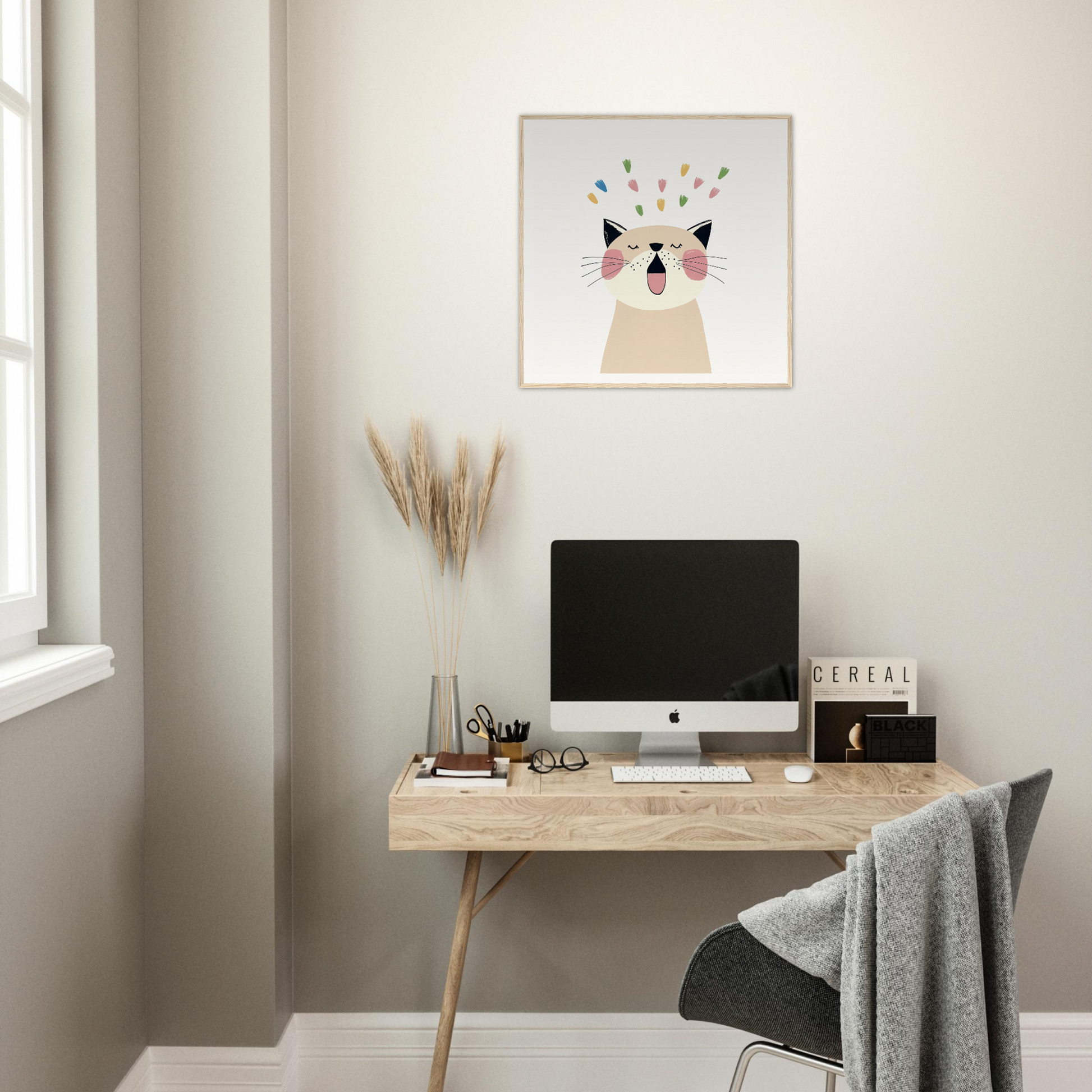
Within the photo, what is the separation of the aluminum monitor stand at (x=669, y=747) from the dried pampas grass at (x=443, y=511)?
46 cm

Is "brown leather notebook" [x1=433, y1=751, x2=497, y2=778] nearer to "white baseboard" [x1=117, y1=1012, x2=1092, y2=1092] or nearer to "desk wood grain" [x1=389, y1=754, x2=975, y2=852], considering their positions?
"desk wood grain" [x1=389, y1=754, x2=975, y2=852]

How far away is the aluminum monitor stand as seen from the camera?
2041 mm

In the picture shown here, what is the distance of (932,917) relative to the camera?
1332 mm

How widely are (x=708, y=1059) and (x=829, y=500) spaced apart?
1.35 metres

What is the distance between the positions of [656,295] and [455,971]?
1.56 metres

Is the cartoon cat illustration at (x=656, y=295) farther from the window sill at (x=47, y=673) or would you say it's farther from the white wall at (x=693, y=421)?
the window sill at (x=47, y=673)

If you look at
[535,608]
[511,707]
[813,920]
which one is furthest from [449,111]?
[813,920]

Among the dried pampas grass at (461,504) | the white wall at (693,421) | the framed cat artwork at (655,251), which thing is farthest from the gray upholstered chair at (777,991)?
the framed cat artwork at (655,251)

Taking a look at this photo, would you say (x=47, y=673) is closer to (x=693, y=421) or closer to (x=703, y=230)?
(x=693, y=421)

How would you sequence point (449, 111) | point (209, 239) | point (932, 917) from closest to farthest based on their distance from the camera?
1. point (932, 917)
2. point (209, 239)
3. point (449, 111)

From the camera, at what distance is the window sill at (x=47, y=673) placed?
1.45 m

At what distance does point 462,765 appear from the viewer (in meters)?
1.93

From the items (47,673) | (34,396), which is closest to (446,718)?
(47,673)

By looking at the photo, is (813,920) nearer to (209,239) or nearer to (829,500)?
(829,500)
